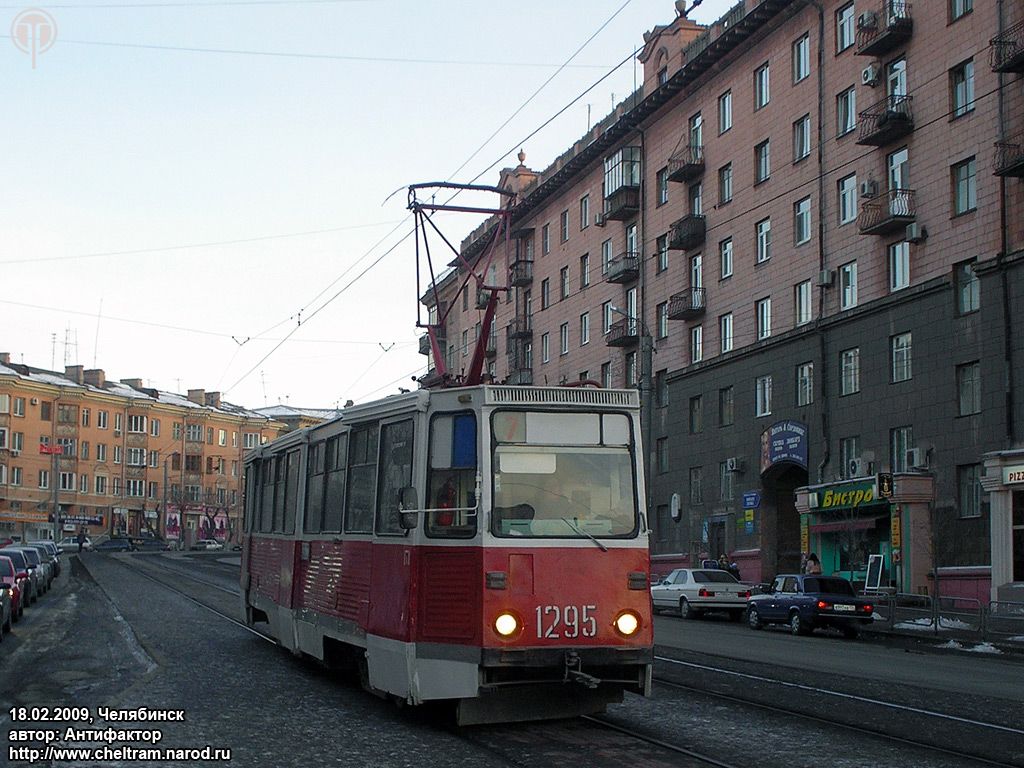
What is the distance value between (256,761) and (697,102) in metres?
41.4

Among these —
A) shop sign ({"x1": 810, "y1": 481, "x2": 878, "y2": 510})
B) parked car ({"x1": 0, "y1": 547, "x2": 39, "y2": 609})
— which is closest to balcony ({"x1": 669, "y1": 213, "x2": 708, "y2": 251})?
shop sign ({"x1": 810, "y1": 481, "x2": 878, "y2": 510})

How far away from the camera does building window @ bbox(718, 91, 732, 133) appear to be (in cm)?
4591

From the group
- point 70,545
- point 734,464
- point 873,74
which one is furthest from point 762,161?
point 70,545

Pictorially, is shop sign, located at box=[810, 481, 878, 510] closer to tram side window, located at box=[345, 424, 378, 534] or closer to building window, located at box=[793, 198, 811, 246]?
building window, located at box=[793, 198, 811, 246]

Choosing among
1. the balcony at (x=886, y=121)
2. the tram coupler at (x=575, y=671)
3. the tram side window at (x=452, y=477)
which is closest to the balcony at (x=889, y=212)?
the balcony at (x=886, y=121)

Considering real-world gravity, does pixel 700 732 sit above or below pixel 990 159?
below

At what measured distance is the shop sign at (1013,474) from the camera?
101 ft

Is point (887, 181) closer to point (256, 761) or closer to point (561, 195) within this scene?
point (561, 195)

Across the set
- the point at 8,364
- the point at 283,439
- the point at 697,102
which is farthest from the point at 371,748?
the point at 8,364

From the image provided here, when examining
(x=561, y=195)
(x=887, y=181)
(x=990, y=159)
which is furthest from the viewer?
(x=561, y=195)

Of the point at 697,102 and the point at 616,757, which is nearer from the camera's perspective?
the point at 616,757

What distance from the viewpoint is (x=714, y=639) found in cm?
2522

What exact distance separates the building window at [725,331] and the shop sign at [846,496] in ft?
25.1

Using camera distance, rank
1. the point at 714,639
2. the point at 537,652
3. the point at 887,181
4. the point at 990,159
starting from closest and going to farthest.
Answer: the point at 537,652 → the point at 714,639 → the point at 990,159 → the point at 887,181
